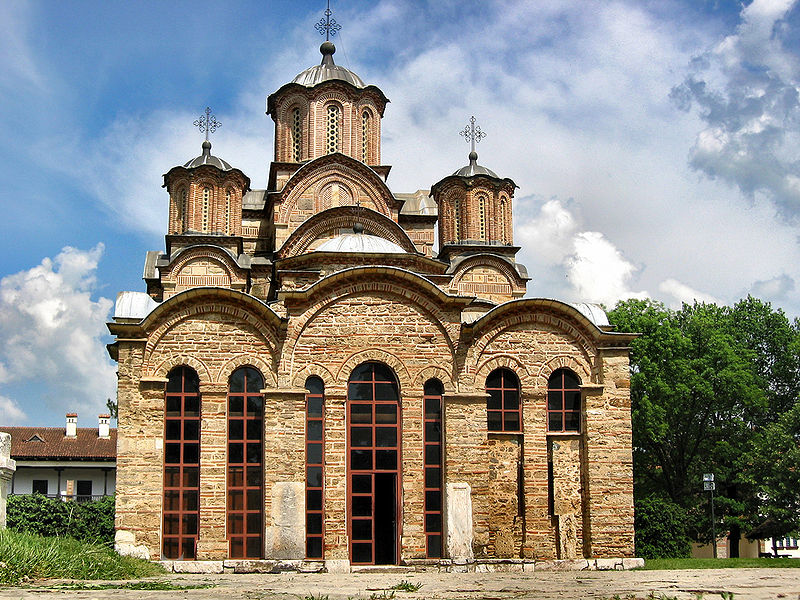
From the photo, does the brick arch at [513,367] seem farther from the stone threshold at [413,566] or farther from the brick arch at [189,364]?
the brick arch at [189,364]

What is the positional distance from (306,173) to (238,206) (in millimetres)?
2236

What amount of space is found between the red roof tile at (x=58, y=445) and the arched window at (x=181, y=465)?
17356 mm

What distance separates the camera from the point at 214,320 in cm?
1788

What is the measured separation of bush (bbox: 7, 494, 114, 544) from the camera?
76.4ft

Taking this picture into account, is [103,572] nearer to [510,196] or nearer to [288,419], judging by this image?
[288,419]

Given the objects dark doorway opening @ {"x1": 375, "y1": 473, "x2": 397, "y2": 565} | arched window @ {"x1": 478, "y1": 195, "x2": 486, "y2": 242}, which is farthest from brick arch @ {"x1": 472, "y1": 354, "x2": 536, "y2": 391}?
arched window @ {"x1": 478, "y1": 195, "x2": 486, "y2": 242}

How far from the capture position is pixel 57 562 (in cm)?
1275

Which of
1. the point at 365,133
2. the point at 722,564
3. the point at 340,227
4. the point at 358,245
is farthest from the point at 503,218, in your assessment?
the point at 722,564

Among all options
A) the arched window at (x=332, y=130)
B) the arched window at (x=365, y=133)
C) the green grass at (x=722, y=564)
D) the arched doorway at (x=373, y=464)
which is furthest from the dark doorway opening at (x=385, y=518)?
the arched window at (x=365, y=133)

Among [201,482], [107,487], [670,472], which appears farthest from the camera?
[107,487]

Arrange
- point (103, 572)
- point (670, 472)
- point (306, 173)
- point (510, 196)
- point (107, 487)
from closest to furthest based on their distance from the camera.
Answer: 1. point (103, 572)
2. point (306, 173)
3. point (510, 196)
4. point (670, 472)
5. point (107, 487)

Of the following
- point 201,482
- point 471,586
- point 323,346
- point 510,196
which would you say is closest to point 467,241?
point 510,196

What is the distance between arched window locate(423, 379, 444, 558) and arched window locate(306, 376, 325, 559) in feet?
6.37

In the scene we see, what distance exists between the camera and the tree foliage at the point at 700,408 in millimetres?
28969
